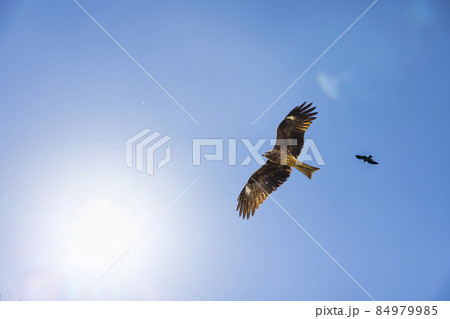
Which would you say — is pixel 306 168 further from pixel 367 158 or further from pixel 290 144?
pixel 367 158

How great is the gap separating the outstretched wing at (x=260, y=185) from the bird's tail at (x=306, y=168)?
874 mm

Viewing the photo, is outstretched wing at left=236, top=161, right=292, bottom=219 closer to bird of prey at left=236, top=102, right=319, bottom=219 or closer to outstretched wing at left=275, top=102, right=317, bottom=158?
bird of prey at left=236, top=102, right=319, bottom=219

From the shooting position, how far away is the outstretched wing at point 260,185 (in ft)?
33.9

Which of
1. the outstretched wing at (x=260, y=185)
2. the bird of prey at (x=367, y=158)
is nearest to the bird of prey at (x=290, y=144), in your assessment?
the outstretched wing at (x=260, y=185)

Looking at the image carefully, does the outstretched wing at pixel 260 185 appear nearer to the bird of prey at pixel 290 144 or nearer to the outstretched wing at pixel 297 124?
the bird of prey at pixel 290 144

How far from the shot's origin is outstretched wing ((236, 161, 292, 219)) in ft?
33.9

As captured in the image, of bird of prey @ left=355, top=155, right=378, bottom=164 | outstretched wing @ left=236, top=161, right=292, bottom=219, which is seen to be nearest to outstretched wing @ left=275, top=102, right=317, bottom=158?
outstretched wing @ left=236, top=161, right=292, bottom=219

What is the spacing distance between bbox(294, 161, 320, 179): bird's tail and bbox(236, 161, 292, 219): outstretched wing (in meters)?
0.87

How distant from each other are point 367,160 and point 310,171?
3469 millimetres

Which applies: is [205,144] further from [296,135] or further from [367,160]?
[367,160]

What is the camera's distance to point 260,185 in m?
10.7

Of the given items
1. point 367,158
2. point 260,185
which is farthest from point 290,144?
point 367,158

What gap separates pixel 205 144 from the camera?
36.5ft
